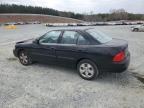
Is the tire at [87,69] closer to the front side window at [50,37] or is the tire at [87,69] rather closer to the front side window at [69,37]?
the front side window at [69,37]

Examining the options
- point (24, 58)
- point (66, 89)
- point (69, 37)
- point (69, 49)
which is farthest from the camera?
point (24, 58)

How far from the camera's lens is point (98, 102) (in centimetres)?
385

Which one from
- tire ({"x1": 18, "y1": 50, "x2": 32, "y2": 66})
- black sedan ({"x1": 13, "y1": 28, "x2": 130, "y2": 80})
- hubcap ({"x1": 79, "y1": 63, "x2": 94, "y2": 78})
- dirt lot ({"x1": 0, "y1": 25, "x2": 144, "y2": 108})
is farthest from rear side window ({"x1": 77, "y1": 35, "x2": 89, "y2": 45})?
tire ({"x1": 18, "y1": 50, "x2": 32, "y2": 66})

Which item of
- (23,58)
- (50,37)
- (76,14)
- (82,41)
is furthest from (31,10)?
(82,41)

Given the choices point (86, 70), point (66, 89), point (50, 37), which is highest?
point (50, 37)

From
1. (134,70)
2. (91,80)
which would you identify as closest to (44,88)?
(91,80)

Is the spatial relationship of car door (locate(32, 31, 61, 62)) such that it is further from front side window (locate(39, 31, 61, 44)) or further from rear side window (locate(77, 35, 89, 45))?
rear side window (locate(77, 35, 89, 45))

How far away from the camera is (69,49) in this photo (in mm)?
5164

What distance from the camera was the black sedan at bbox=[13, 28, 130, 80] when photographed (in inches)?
181

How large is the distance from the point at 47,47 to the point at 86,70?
1.53m

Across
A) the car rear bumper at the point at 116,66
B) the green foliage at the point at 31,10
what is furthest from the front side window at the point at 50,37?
the green foliage at the point at 31,10

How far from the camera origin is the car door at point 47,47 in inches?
220

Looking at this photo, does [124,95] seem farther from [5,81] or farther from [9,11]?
[9,11]

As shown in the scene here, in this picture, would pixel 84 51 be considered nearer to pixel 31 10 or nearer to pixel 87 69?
pixel 87 69
